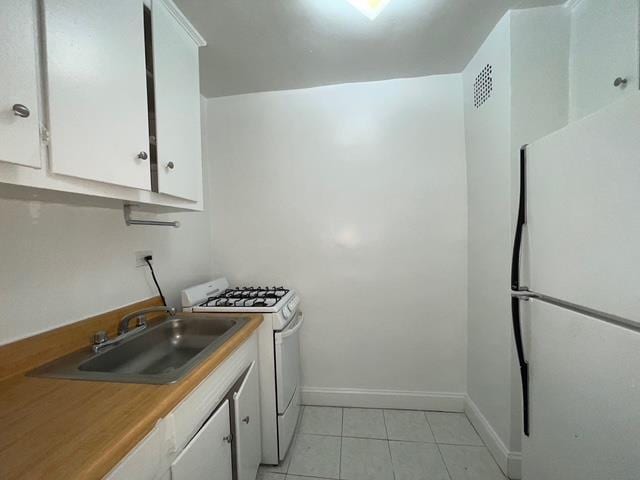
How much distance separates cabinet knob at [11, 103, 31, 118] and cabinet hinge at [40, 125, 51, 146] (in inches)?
2.5

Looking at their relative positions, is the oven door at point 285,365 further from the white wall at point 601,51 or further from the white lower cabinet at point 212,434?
the white wall at point 601,51

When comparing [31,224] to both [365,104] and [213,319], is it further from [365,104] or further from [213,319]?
[365,104]

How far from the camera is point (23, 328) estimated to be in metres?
0.86

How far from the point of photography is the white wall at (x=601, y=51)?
3.31 feet

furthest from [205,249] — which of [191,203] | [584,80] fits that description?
[584,80]

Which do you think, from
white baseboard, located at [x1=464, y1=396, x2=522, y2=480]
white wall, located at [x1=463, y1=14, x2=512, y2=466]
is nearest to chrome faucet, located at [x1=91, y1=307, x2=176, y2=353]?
white wall, located at [x1=463, y1=14, x2=512, y2=466]

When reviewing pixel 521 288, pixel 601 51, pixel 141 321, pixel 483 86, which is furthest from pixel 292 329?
pixel 601 51

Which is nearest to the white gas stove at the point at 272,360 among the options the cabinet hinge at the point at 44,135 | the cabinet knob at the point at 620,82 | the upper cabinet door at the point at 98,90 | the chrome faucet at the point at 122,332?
the chrome faucet at the point at 122,332

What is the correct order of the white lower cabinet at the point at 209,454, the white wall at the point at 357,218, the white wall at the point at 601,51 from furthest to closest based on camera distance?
the white wall at the point at 357,218 < the white wall at the point at 601,51 < the white lower cabinet at the point at 209,454

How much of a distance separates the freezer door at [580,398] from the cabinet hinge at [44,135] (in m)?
1.67

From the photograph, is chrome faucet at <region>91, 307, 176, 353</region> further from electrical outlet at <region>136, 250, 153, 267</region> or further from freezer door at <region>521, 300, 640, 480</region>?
freezer door at <region>521, 300, 640, 480</region>

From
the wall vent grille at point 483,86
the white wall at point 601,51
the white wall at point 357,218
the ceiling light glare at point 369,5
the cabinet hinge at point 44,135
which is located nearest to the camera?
the cabinet hinge at point 44,135

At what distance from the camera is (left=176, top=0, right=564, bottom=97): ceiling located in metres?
1.24

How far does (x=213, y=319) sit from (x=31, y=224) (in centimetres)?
82
